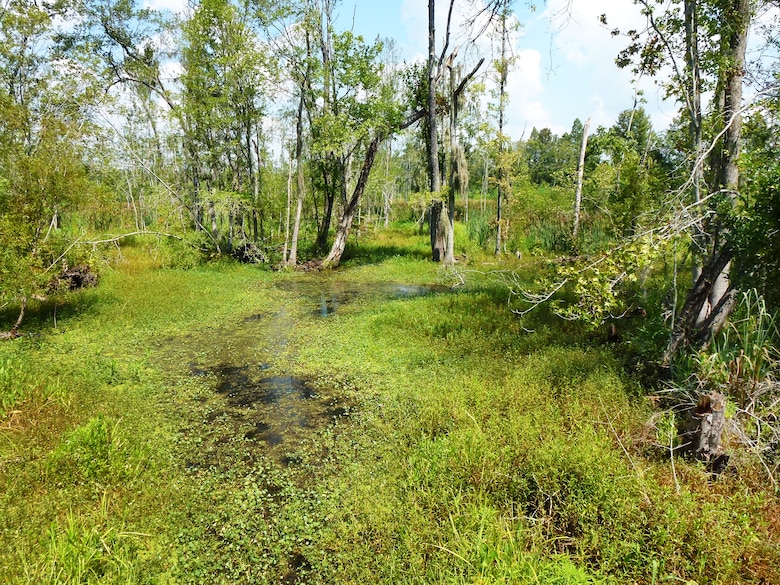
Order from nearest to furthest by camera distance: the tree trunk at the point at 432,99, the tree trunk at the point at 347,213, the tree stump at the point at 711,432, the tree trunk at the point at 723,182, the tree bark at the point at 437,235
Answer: the tree stump at the point at 711,432 → the tree trunk at the point at 723,182 → the tree trunk at the point at 432,99 → the tree trunk at the point at 347,213 → the tree bark at the point at 437,235

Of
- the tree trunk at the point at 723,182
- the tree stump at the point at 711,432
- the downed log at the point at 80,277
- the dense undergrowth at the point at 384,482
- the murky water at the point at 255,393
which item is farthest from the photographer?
the downed log at the point at 80,277

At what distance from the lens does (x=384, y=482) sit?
4.36 metres

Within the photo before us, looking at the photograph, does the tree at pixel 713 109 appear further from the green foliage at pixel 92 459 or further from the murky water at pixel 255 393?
the green foliage at pixel 92 459

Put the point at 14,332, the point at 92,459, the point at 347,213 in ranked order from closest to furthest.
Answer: the point at 92,459, the point at 14,332, the point at 347,213

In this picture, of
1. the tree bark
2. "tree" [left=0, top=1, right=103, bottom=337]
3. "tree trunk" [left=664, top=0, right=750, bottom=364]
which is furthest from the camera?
the tree bark

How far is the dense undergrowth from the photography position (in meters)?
3.20

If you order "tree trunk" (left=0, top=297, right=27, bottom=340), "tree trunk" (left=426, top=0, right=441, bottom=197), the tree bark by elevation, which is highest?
"tree trunk" (left=426, top=0, right=441, bottom=197)

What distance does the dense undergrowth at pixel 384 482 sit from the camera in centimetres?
320

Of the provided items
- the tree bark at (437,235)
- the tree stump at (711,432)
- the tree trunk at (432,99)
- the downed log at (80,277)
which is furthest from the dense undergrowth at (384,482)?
the tree bark at (437,235)

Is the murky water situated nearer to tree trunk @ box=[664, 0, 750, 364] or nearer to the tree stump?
the tree stump

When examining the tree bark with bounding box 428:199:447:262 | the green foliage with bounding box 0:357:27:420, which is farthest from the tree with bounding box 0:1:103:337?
the tree bark with bounding box 428:199:447:262

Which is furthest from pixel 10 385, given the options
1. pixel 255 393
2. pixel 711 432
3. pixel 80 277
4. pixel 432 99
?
pixel 432 99

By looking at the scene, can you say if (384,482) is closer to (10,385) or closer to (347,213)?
(10,385)

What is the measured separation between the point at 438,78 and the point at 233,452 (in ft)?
53.2
